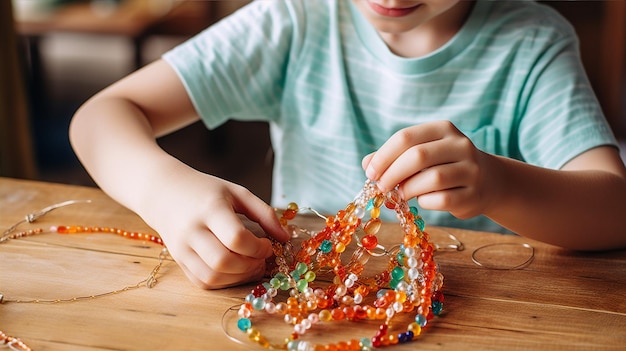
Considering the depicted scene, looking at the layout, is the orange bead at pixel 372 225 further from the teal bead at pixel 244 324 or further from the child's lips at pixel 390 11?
the child's lips at pixel 390 11

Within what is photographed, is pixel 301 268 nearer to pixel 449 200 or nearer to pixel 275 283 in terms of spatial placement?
pixel 275 283

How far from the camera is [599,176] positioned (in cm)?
81

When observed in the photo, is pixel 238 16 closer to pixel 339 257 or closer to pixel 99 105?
pixel 99 105

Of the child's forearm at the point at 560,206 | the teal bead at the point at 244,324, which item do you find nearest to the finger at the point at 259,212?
the teal bead at the point at 244,324

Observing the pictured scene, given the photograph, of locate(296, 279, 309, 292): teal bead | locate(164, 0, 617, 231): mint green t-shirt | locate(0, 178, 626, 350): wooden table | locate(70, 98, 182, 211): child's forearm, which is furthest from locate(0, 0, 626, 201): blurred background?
locate(296, 279, 309, 292): teal bead

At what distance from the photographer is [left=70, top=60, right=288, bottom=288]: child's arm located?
0.66 meters

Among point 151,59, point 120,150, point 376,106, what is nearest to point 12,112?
point 120,150

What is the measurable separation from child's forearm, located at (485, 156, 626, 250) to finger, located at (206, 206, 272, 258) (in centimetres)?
24

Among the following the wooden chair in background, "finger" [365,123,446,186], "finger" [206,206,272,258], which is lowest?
the wooden chair in background

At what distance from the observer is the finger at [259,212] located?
676mm

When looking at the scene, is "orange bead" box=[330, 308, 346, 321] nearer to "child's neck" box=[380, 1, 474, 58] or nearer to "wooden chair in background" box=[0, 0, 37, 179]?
"child's neck" box=[380, 1, 474, 58]

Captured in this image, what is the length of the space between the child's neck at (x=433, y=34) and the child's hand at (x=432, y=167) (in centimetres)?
32

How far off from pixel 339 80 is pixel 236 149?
A: 182 centimetres

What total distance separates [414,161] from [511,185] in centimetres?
13
